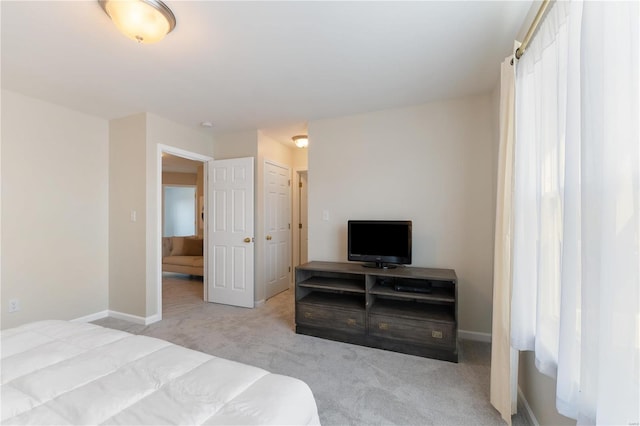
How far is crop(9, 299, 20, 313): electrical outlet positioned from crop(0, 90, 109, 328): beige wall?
0.03 meters

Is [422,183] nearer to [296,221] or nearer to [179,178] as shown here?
[296,221]

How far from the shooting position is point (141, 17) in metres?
1.59

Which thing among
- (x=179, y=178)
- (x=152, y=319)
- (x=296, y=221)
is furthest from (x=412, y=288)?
(x=179, y=178)

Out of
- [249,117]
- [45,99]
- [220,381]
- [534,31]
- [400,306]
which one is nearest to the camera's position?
[220,381]

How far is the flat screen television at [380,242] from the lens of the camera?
2822mm

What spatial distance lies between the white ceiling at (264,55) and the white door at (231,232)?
3.40 ft

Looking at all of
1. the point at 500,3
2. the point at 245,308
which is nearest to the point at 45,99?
the point at 245,308

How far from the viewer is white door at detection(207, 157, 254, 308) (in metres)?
3.88

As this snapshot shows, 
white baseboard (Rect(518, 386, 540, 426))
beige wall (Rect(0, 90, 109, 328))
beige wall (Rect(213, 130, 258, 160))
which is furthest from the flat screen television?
beige wall (Rect(0, 90, 109, 328))

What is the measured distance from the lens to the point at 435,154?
9.96 feet

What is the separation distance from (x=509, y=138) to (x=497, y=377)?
1509 mm

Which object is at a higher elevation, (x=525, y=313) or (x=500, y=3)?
(x=500, y=3)

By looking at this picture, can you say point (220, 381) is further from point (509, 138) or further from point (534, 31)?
point (534, 31)

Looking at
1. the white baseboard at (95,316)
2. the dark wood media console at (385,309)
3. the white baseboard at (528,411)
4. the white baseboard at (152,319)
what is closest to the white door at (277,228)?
the dark wood media console at (385,309)
